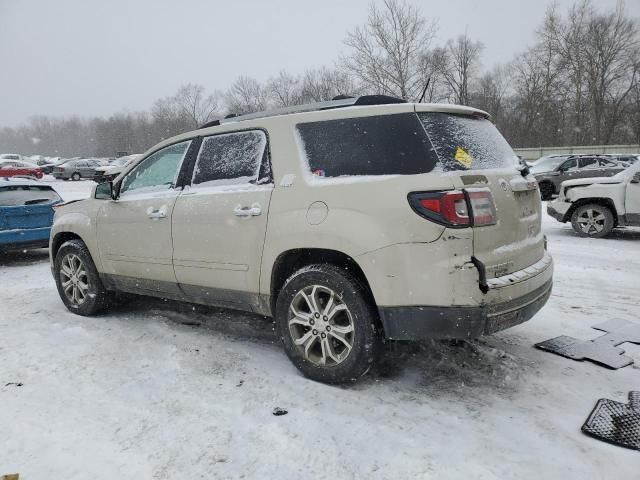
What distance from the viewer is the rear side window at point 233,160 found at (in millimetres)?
3582

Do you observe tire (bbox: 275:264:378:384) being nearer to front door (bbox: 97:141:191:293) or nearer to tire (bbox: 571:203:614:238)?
front door (bbox: 97:141:191:293)

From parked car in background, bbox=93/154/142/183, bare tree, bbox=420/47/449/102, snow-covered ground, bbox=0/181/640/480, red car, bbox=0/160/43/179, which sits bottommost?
snow-covered ground, bbox=0/181/640/480

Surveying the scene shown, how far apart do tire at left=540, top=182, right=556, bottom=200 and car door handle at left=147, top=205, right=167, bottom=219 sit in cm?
1530

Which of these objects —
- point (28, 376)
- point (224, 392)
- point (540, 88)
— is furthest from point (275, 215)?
point (540, 88)

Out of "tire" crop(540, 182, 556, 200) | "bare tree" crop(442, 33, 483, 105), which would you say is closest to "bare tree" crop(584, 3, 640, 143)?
"bare tree" crop(442, 33, 483, 105)

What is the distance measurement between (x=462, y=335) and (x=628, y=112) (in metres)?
58.1

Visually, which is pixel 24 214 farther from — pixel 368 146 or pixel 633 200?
pixel 633 200

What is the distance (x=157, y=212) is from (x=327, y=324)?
1.87 metres

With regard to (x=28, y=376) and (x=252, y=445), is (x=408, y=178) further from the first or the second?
(x=28, y=376)

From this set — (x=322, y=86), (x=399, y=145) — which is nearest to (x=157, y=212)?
(x=399, y=145)

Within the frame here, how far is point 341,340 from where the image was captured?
313cm

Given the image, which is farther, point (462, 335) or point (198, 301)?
point (198, 301)

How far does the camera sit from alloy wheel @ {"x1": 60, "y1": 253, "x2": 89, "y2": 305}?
4934 mm

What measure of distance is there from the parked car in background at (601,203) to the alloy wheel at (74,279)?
339 inches
